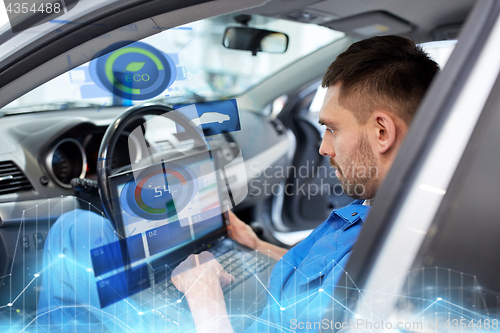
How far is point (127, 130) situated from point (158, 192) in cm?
36

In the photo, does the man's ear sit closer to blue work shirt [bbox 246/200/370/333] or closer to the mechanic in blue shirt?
the mechanic in blue shirt

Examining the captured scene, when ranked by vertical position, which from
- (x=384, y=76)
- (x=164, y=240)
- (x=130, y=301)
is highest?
(x=384, y=76)

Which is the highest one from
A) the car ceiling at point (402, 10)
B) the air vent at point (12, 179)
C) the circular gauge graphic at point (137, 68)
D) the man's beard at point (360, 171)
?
the car ceiling at point (402, 10)

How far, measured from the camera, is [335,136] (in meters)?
1.06

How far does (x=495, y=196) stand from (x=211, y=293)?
2.21 feet

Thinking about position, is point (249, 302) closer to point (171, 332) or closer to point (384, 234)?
point (171, 332)

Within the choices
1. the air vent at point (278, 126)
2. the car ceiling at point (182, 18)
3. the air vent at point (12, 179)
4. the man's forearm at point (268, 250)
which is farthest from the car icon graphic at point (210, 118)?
the air vent at point (278, 126)

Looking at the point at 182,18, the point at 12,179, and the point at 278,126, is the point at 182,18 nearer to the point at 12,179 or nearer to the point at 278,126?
the point at 12,179

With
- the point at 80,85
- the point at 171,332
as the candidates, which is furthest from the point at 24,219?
the point at 171,332

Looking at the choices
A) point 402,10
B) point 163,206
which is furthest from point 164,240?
point 402,10

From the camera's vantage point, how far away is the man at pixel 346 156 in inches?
34.8

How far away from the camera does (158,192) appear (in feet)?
3.69

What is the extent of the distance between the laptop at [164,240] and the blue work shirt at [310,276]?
6cm

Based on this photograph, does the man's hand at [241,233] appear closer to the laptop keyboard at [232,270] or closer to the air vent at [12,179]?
the laptop keyboard at [232,270]
